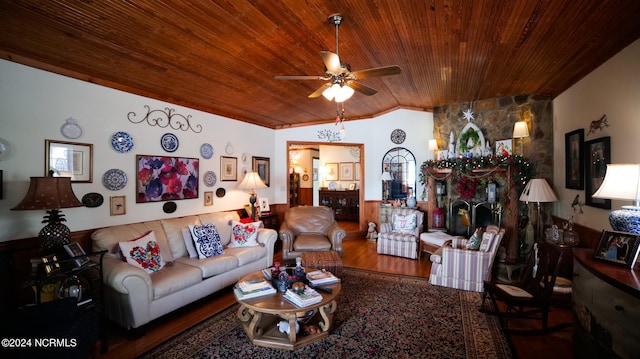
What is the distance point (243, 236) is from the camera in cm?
403

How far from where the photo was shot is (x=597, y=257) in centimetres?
190

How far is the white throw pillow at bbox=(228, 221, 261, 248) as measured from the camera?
4.00 meters

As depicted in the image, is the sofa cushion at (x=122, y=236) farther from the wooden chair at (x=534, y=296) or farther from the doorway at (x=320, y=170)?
the doorway at (x=320, y=170)

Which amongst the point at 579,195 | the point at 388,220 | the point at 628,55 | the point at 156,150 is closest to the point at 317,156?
the point at 388,220

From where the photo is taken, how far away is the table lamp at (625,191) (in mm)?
1767

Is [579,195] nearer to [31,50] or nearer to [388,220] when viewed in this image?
[388,220]

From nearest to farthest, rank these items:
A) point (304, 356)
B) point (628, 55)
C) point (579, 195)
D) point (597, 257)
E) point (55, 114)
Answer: point (597, 257) < point (304, 356) < point (628, 55) < point (55, 114) < point (579, 195)

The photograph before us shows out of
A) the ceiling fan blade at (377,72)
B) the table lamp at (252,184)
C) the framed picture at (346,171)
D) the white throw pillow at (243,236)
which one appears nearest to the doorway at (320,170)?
Result: the framed picture at (346,171)

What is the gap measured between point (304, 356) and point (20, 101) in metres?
3.54

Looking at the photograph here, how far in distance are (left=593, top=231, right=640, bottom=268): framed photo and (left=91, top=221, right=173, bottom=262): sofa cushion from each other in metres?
4.05

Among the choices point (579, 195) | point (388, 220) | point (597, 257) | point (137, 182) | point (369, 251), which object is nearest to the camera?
point (597, 257)

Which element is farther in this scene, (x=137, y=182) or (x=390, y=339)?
(x=137, y=182)

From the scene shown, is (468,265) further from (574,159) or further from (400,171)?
(400,171)

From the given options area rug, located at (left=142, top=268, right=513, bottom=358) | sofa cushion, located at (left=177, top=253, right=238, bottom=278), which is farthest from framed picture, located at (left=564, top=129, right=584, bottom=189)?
sofa cushion, located at (left=177, top=253, right=238, bottom=278)
